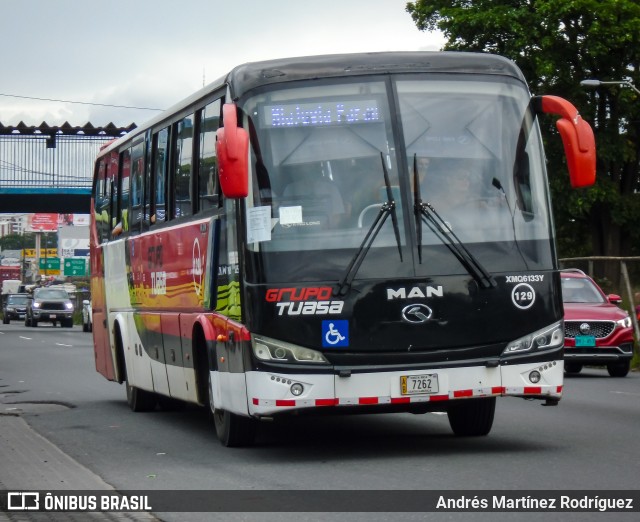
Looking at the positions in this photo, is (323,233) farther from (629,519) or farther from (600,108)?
(600,108)

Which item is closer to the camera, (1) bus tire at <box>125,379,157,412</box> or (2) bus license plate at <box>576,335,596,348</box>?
(1) bus tire at <box>125,379,157,412</box>

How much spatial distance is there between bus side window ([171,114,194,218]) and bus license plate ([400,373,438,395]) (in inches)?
→ 135

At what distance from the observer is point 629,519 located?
25.9 ft

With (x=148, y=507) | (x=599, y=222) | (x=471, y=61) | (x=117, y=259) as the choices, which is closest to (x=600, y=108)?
(x=599, y=222)

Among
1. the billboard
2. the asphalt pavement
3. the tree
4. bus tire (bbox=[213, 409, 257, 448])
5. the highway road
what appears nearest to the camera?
the asphalt pavement

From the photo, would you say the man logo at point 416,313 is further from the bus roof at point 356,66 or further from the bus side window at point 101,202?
the bus side window at point 101,202

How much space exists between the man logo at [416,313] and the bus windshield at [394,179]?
0.89 ft

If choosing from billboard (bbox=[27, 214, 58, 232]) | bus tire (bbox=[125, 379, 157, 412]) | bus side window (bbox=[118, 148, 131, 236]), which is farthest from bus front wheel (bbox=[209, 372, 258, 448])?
billboard (bbox=[27, 214, 58, 232])

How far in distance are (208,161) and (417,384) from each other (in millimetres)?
3170

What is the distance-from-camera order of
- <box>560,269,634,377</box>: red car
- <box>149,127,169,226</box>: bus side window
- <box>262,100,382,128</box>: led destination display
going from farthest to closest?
<box>560,269,634,377</box>: red car, <box>149,127,169,226</box>: bus side window, <box>262,100,382,128</box>: led destination display

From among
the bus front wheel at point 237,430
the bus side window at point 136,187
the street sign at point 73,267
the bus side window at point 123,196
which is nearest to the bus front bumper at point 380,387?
the bus front wheel at point 237,430

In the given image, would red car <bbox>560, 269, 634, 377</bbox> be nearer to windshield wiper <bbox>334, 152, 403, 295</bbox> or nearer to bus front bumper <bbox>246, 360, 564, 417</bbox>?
bus front bumper <bbox>246, 360, 564, 417</bbox>

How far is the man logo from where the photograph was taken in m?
11.0

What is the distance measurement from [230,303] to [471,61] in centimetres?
276
